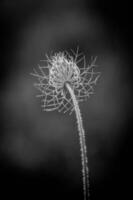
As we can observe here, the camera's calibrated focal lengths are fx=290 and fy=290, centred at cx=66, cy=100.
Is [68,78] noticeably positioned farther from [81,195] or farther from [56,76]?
[81,195]

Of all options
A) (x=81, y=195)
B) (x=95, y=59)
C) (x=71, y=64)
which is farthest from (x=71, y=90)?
(x=81, y=195)

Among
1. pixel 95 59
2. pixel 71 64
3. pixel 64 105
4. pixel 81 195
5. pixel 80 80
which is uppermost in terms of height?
pixel 95 59

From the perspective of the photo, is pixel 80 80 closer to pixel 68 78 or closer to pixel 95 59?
pixel 68 78

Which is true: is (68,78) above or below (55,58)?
below

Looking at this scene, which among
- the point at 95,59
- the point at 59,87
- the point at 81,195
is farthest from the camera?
the point at 81,195

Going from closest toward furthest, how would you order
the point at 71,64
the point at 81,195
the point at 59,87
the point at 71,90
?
the point at 71,90, the point at 59,87, the point at 71,64, the point at 81,195

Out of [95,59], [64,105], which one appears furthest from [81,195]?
[64,105]

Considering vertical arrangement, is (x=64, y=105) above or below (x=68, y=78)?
below

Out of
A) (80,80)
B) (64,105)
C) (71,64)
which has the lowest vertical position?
(64,105)

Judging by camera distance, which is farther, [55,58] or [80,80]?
[55,58]

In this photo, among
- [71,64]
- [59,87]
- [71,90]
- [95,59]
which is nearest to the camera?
[71,90]
